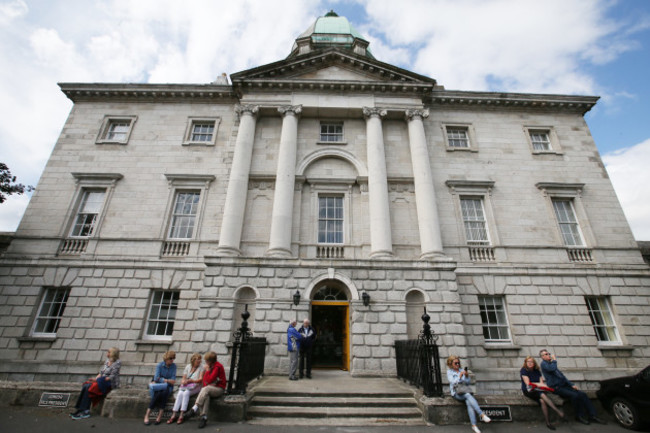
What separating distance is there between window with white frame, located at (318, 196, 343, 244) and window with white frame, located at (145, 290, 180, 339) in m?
6.76

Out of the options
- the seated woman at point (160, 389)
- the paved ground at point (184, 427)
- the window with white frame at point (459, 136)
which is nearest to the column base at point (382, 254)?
the paved ground at point (184, 427)

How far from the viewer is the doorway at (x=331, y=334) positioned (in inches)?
442

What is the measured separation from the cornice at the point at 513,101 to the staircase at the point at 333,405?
14594 mm

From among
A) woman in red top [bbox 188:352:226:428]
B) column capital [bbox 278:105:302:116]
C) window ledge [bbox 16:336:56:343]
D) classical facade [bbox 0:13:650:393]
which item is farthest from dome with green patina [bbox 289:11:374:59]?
window ledge [bbox 16:336:56:343]

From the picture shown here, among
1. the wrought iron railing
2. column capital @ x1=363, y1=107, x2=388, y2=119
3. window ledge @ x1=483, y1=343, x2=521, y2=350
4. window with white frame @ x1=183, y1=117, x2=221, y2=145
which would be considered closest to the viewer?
window ledge @ x1=483, y1=343, x2=521, y2=350

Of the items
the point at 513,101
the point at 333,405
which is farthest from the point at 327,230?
the point at 513,101

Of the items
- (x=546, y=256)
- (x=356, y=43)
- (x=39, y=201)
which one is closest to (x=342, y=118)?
(x=356, y=43)

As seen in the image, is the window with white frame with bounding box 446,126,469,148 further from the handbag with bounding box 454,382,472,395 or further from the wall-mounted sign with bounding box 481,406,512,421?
the wall-mounted sign with bounding box 481,406,512,421

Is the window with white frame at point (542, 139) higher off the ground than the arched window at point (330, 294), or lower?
higher

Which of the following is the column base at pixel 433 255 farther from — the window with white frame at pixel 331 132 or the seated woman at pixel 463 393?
the window with white frame at pixel 331 132

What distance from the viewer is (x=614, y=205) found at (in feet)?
47.2

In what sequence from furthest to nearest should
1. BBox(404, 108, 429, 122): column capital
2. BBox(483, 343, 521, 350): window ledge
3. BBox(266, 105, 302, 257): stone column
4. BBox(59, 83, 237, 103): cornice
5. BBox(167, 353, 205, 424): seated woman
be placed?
1. BBox(59, 83, 237, 103): cornice
2. BBox(404, 108, 429, 122): column capital
3. BBox(266, 105, 302, 257): stone column
4. BBox(483, 343, 521, 350): window ledge
5. BBox(167, 353, 205, 424): seated woman

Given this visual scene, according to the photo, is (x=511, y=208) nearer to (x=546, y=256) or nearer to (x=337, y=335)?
(x=546, y=256)

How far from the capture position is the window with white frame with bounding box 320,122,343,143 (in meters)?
15.3
